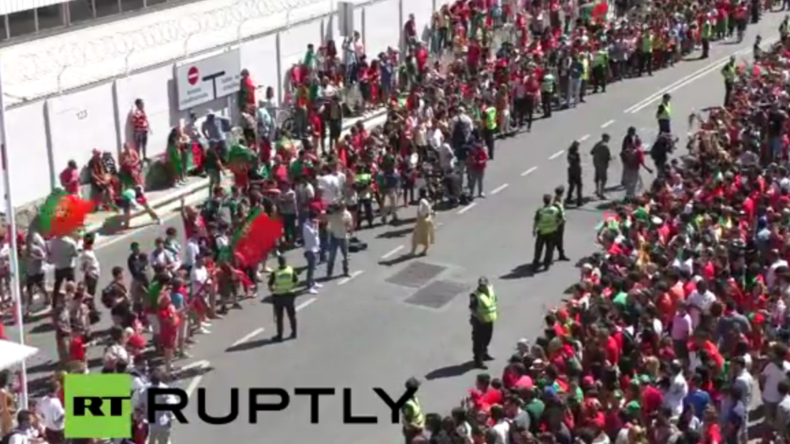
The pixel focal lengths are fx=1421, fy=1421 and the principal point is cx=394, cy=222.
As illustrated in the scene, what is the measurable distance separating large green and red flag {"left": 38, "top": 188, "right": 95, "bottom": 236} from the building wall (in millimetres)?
1882

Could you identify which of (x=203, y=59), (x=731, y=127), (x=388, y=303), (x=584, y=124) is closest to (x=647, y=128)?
(x=584, y=124)

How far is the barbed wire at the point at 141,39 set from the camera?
88.7 ft

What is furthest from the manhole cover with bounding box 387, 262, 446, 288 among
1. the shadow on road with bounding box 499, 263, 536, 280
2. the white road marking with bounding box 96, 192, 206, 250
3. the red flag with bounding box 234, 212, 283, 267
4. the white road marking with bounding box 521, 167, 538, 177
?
the white road marking with bounding box 521, 167, 538, 177

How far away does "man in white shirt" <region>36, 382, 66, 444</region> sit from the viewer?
15.7 m

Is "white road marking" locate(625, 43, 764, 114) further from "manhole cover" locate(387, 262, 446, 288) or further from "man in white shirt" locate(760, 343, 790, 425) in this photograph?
"man in white shirt" locate(760, 343, 790, 425)

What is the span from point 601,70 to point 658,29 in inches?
120

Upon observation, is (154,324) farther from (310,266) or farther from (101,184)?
(101,184)

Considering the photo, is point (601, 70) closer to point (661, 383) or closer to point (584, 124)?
point (584, 124)

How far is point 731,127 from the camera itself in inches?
1053

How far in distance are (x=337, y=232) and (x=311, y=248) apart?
2.41 ft

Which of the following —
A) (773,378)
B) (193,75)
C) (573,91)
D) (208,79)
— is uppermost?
(193,75)

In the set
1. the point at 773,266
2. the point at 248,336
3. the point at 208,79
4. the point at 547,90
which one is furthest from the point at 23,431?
the point at 547,90

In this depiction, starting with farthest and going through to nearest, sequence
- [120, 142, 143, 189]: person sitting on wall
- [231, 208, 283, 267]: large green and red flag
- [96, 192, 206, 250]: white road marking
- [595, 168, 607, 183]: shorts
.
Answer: [595, 168, 607, 183]: shorts < [120, 142, 143, 189]: person sitting on wall < [96, 192, 206, 250]: white road marking < [231, 208, 283, 267]: large green and red flag

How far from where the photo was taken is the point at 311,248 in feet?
69.9
